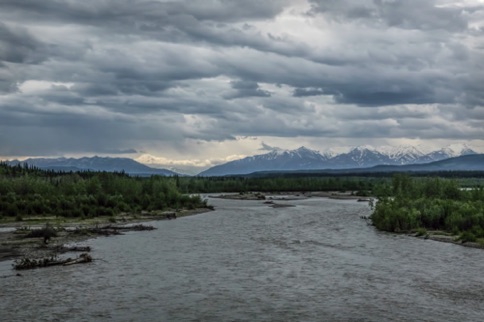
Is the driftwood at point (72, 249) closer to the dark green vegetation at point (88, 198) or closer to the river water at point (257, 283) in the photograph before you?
the river water at point (257, 283)

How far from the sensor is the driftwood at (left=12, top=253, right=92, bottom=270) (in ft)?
139

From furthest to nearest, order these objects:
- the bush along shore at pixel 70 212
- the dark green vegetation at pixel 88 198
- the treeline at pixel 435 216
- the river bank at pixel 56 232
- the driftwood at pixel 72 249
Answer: the dark green vegetation at pixel 88 198 → the treeline at pixel 435 216 → the bush along shore at pixel 70 212 → the driftwood at pixel 72 249 → the river bank at pixel 56 232

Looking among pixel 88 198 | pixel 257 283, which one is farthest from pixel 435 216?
pixel 88 198

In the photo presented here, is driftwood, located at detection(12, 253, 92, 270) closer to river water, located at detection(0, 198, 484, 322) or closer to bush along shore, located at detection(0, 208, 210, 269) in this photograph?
bush along shore, located at detection(0, 208, 210, 269)

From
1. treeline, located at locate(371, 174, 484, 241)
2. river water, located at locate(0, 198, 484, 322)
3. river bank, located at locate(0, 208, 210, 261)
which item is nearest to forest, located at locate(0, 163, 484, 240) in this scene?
treeline, located at locate(371, 174, 484, 241)

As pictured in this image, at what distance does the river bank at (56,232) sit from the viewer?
51.3 meters

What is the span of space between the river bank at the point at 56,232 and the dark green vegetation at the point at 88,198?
395 cm

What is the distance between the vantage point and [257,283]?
38.0 metres

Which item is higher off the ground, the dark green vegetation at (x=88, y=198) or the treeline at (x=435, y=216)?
the dark green vegetation at (x=88, y=198)

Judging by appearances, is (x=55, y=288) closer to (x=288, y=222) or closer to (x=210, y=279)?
(x=210, y=279)

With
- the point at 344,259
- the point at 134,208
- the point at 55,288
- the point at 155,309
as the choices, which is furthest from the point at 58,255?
the point at 134,208

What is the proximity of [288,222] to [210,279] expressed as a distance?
50.8 metres

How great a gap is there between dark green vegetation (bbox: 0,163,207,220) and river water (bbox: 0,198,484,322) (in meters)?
36.2

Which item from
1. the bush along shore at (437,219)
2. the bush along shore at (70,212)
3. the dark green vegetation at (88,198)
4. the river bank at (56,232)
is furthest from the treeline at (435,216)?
the dark green vegetation at (88,198)
